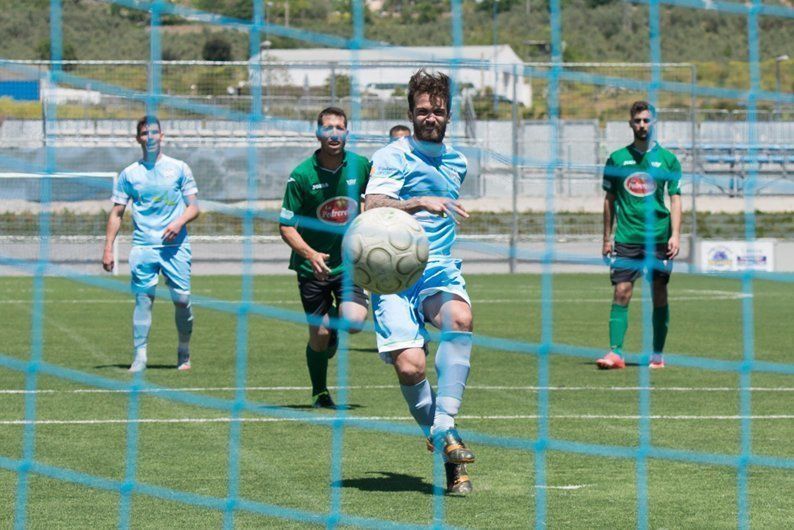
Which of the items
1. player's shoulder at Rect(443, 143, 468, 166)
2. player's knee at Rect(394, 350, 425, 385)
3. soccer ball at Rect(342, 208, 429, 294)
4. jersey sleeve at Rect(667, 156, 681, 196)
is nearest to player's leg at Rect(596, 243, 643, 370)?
jersey sleeve at Rect(667, 156, 681, 196)

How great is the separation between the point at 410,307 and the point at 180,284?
498 cm

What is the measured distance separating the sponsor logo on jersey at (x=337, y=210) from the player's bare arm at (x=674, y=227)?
3.08 m

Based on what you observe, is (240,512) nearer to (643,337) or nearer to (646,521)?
(646,521)

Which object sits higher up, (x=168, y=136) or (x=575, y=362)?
(x=168, y=136)

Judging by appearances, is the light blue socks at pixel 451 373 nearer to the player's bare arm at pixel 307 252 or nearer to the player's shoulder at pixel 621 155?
the player's bare arm at pixel 307 252

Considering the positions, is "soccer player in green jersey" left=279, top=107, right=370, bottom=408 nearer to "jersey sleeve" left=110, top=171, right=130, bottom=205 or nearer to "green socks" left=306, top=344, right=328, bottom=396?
"green socks" left=306, top=344, right=328, bottom=396

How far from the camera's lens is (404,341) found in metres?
7.00

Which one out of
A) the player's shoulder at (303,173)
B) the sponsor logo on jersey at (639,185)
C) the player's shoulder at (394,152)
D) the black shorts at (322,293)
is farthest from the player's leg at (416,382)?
the sponsor logo on jersey at (639,185)

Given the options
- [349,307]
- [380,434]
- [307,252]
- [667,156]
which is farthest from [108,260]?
[667,156]

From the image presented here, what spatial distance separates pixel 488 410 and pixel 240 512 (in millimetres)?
3398

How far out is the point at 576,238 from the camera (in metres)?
26.5

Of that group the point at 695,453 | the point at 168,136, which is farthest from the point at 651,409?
the point at 168,136

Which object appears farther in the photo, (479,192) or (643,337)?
(479,192)

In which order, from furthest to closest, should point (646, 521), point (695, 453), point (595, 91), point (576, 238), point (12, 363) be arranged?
point (595, 91), point (576, 238), point (12, 363), point (695, 453), point (646, 521)
